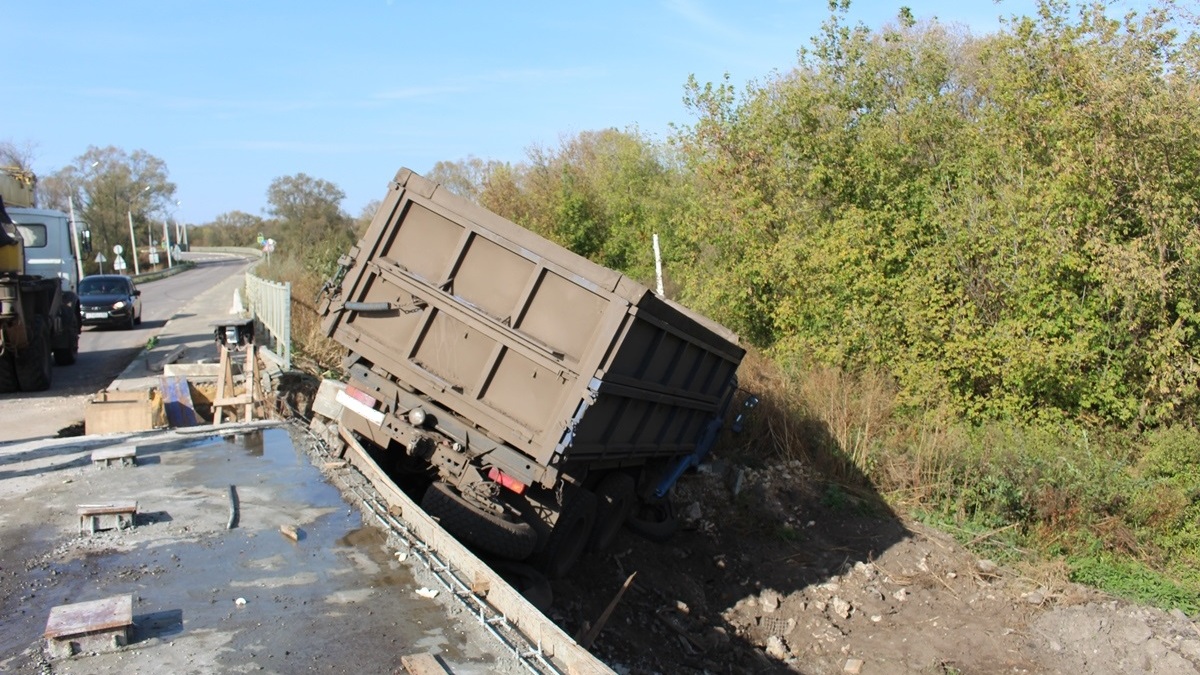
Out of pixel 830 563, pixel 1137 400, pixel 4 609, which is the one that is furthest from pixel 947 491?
pixel 4 609

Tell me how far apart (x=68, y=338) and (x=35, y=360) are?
3.05 meters

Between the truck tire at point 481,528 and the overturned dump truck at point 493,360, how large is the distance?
1cm

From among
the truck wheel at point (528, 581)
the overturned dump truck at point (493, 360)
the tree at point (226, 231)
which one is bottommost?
the tree at point (226, 231)

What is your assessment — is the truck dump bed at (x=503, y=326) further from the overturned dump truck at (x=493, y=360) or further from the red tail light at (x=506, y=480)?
the red tail light at (x=506, y=480)

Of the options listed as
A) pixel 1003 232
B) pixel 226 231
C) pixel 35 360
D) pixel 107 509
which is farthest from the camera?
pixel 226 231

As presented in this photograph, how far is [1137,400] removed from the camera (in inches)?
527

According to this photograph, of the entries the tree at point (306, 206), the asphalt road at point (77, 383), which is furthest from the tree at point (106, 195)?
the asphalt road at point (77, 383)

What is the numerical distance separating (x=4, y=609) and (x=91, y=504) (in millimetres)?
2114

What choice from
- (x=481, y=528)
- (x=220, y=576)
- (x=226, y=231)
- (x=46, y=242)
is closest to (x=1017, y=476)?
(x=481, y=528)

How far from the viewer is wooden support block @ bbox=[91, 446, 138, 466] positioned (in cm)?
924

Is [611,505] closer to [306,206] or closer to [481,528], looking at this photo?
[481,528]

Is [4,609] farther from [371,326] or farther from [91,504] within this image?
[371,326]

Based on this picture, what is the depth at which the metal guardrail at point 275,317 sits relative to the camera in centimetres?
1348

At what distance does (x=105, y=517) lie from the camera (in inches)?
288
